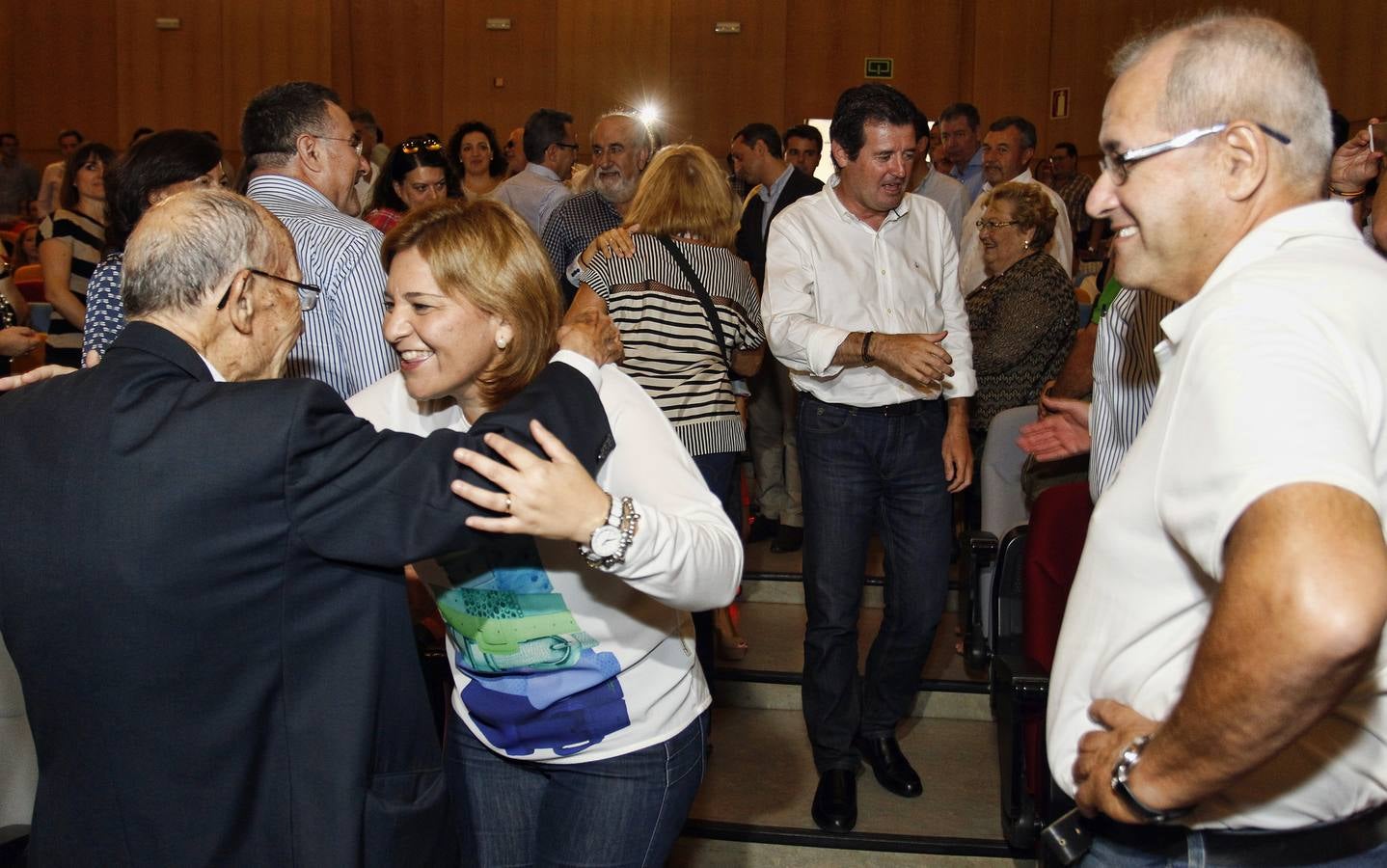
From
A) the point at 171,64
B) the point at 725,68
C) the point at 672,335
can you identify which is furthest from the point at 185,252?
the point at 171,64

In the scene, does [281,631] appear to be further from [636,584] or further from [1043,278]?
[1043,278]

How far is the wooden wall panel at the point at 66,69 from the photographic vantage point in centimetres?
1177

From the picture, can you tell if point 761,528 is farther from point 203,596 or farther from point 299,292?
point 203,596

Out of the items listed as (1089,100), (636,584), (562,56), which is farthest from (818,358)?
(562,56)

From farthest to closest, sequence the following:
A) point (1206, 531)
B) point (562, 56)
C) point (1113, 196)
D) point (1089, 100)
Result: point (562, 56)
point (1089, 100)
point (1113, 196)
point (1206, 531)

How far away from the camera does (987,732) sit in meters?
3.62

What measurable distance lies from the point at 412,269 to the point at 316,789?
0.76m

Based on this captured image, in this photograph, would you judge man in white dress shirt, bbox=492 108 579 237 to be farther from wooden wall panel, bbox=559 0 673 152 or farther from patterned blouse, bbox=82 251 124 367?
wooden wall panel, bbox=559 0 673 152

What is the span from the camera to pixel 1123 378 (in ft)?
7.02

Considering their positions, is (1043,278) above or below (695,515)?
above

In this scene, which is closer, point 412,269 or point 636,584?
point 636,584

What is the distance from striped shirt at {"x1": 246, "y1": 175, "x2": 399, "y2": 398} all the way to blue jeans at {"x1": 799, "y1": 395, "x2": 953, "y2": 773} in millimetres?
1182

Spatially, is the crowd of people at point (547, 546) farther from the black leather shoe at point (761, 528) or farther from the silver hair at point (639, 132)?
the black leather shoe at point (761, 528)

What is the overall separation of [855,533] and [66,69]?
11973 mm
